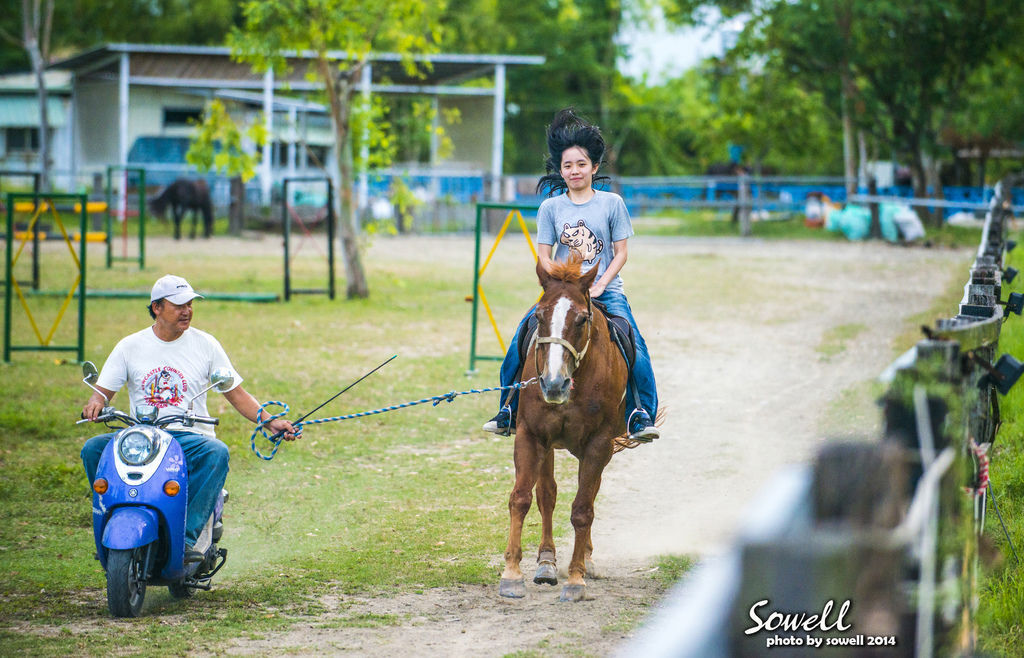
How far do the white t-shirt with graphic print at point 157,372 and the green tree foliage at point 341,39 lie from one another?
512 inches

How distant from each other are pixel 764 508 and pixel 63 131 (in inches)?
2115

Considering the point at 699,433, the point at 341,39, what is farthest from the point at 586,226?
the point at 341,39

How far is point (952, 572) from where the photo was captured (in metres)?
2.83

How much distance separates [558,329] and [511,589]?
1373 millimetres

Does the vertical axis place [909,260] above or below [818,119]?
below

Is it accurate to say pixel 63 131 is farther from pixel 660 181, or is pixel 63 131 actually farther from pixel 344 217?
pixel 344 217

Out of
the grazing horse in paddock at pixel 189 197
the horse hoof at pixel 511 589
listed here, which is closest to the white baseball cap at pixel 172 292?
the horse hoof at pixel 511 589

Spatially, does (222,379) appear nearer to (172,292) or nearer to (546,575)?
(172,292)

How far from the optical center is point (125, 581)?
5.29m

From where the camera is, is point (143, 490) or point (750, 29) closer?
point (143, 490)

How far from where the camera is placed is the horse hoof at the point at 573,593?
575 cm

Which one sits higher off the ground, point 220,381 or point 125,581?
point 220,381

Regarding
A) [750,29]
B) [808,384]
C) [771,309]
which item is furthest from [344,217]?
[750,29]

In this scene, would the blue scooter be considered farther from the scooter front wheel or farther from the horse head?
the horse head
